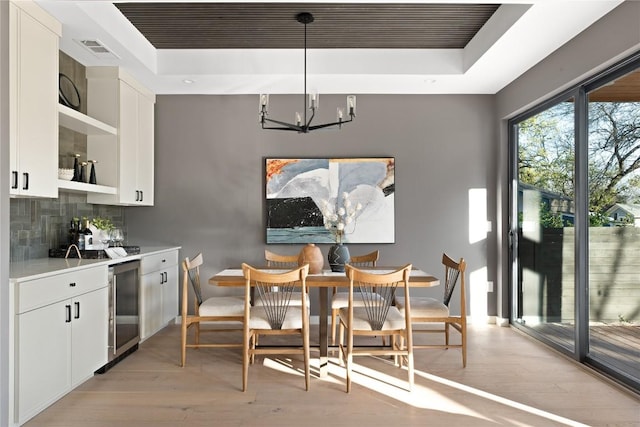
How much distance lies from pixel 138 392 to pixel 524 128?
4.27 meters

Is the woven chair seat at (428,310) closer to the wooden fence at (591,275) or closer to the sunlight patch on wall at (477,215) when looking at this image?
the wooden fence at (591,275)

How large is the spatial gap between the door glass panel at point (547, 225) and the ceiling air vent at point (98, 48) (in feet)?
12.7

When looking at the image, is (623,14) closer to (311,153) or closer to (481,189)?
(481,189)

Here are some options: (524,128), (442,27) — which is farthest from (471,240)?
(442,27)

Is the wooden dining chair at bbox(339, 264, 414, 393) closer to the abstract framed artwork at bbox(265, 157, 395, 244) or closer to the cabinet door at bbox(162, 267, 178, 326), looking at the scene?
the abstract framed artwork at bbox(265, 157, 395, 244)

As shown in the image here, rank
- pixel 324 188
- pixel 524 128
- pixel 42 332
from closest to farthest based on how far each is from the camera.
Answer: pixel 42 332 → pixel 524 128 → pixel 324 188

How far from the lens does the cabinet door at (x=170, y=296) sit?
487cm

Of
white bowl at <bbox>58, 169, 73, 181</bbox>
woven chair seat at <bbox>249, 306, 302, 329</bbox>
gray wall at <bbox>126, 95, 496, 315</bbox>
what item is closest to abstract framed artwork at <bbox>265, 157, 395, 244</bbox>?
gray wall at <bbox>126, 95, 496, 315</bbox>

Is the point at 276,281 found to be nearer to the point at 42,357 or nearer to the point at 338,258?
the point at 338,258

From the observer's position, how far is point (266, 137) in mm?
5359

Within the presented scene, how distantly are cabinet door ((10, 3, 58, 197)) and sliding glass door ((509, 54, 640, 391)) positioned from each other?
390 cm

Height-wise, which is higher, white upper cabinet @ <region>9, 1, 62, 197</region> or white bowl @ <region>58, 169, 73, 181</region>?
white upper cabinet @ <region>9, 1, 62, 197</region>

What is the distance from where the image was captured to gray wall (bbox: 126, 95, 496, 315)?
17.6 ft

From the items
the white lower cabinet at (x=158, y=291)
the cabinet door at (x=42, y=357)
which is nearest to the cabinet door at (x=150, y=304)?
the white lower cabinet at (x=158, y=291)
